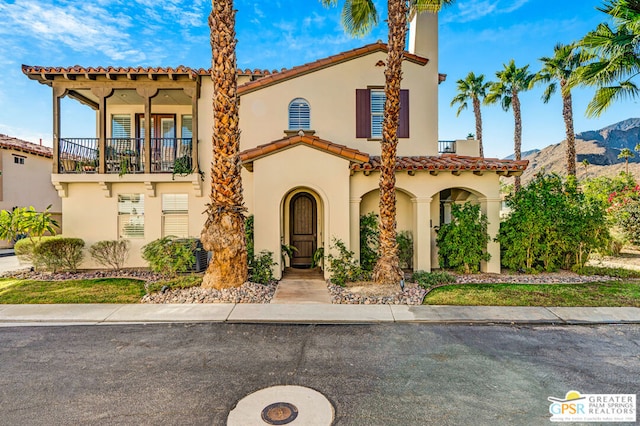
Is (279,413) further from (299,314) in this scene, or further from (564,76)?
(564,76)

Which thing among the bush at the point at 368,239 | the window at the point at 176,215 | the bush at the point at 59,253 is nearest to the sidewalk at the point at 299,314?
the bush at the point at 368,239

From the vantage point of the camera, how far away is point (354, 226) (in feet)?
34.9

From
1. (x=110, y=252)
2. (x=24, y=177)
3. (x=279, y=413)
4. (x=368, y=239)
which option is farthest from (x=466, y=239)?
(x=24, y=177)

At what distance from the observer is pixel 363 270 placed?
1030 centimetres

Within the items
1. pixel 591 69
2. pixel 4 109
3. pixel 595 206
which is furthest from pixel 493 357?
pixel 4 109

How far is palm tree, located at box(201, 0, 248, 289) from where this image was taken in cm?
858

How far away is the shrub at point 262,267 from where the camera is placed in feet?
31.0

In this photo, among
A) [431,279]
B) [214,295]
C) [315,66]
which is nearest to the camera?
[214,295]

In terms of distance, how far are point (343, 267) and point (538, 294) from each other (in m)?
5.29

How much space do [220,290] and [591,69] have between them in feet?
48.8

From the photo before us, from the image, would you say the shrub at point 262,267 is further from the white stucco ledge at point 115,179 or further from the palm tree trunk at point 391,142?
the white stucco ledge at point 115,179

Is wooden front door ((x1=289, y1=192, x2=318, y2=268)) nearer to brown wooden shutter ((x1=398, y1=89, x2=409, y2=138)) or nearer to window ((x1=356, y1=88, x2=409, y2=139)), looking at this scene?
window ((x1=356, y1=88, x2=409, y2=139))

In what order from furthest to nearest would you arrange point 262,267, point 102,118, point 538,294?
point 102,118 → point 262,267 → point 538,294

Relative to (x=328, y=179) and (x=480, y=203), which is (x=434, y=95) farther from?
(x=328, y=179)
